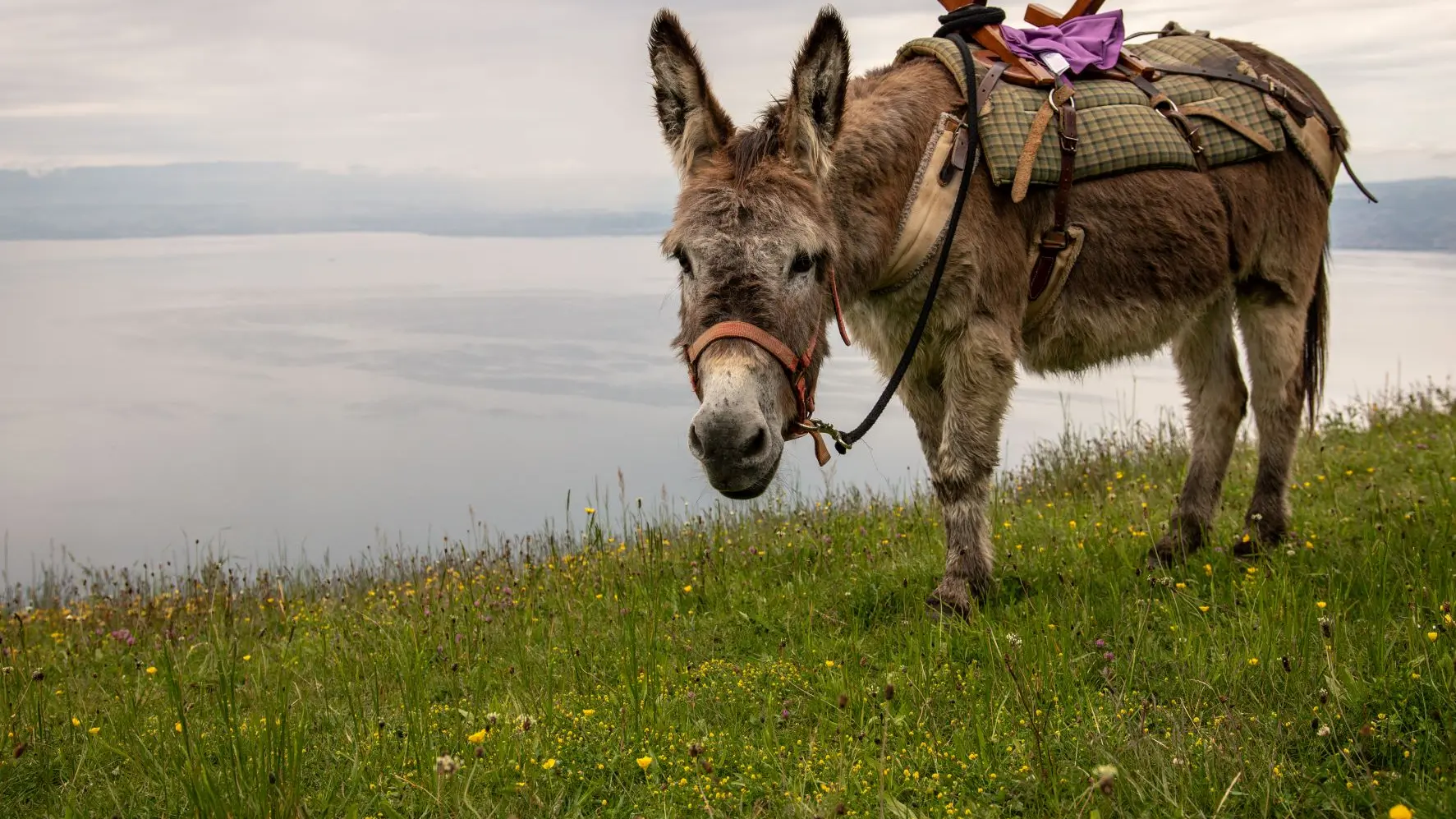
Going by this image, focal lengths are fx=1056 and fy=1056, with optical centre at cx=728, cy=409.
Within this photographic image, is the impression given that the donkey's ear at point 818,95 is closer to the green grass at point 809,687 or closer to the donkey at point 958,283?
the donkey at point 958,283

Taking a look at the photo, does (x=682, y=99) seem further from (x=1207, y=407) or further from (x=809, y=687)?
(x=1207, y=407)

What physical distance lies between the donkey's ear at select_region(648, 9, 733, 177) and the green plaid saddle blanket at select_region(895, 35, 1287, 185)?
4.37 feet

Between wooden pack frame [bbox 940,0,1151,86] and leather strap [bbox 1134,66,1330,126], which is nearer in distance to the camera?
wooden pack frame [bbox 940,0,1151,86]

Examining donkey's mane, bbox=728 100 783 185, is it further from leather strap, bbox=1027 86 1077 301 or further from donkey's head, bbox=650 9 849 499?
leather strap, bbox=1027 86 1077 301

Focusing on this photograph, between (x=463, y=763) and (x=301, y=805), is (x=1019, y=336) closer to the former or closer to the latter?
(x=463, y=763)

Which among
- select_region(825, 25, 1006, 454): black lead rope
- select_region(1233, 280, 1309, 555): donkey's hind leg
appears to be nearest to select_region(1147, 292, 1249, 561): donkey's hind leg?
select_region(1233, 280, 1309, 555): donkey's hind leg

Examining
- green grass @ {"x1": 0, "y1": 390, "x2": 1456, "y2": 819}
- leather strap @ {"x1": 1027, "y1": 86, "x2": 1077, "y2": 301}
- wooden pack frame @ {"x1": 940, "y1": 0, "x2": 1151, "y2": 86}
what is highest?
wooden pack frame @ {"x1": 940, "y1": 0, "x2": 1151, "y2": 86}

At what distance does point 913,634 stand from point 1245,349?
2.78m

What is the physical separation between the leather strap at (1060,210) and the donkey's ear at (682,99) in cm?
166

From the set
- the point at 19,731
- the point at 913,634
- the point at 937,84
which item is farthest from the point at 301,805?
the point at 937,84

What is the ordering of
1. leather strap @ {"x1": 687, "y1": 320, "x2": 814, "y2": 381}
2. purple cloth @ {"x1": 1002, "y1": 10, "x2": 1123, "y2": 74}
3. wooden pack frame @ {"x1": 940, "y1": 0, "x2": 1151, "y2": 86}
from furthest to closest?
purple cloth @ {"x1": 1002, "y1": 10, "x2": 1123, "y2": 74}
wooden pack frame @ {"x1": 940, "y1": 0, "x2": 1151, "y2": 86}
leather strap @ {"x1": 687, "y1": 320, "x2": 814, "y2": 381}

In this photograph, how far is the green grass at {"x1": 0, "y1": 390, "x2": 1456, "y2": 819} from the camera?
3100mm

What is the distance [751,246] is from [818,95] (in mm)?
685

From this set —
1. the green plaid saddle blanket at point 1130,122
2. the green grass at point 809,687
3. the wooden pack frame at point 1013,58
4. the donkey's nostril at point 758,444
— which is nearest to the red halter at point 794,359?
the donkey's nostril at point 758,444
